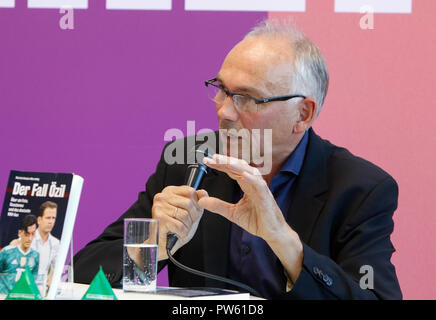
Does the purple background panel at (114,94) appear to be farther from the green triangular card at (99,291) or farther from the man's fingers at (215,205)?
the green triangular card at (99,291)

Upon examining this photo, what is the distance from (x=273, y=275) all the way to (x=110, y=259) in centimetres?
47

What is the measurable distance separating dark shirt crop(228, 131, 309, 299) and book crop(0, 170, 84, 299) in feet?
2.36

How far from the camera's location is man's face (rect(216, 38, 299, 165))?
1.95m

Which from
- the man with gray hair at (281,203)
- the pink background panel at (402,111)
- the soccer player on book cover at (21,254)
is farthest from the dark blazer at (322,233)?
the pink background panel at (402,111)

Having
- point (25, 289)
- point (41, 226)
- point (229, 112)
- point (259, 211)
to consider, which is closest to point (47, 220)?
point (41, 226)

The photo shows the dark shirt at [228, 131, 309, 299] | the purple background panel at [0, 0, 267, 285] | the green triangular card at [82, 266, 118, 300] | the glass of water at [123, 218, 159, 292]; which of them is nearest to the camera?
the green triangular card at [82, 266, 118, 300]

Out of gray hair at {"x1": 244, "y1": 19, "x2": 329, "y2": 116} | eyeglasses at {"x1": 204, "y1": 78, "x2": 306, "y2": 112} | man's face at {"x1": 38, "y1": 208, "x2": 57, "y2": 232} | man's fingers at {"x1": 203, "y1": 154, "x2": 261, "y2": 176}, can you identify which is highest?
gray hair at {"x1": 244, "y1": 19, "x2": 329, "y2": 116}

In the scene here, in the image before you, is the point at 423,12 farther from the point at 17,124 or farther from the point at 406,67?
→ the point at 17,124

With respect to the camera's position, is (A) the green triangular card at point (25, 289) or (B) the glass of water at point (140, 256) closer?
(A) the green triangular card at point (25, 289)

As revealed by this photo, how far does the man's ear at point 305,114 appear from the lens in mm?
2086

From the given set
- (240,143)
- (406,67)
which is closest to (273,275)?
(240,143)

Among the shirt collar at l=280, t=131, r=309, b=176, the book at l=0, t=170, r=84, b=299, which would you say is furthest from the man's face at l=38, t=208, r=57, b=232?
the shirt collar at l=280, t=131, r=309, b=176

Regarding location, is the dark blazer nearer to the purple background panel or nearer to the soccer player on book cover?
the soccer player on book cover
